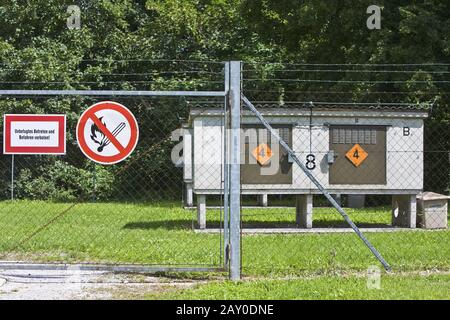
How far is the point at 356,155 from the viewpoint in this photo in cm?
1516

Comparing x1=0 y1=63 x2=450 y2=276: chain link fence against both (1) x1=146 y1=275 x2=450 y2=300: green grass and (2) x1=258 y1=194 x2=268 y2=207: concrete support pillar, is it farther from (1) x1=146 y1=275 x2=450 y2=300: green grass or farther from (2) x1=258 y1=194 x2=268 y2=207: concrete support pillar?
(1) x1=146 y1=275 x2=450 y2=300: green grass

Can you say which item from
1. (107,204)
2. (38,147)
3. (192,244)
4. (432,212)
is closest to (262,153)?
(192,244)

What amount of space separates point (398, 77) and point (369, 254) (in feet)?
42.9

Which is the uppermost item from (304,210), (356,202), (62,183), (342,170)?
(342,170)

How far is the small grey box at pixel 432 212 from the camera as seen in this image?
1568 cm

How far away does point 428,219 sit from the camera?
15.7 metres

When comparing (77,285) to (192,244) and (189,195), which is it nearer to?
(192,244)

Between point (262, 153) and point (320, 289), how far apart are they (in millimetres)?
6714

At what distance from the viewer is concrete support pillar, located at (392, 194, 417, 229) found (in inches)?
615

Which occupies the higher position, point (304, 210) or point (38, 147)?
point (38, 147)

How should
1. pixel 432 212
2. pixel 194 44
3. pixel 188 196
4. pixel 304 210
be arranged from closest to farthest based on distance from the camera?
pixel 304 210 → pixel 432 212 → pixel 188 196 → pixel 194 44

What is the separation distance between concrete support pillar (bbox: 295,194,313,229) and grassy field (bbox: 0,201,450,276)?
Answer: 1.82 feet

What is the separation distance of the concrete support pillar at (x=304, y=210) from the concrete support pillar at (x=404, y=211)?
6.59 ft
